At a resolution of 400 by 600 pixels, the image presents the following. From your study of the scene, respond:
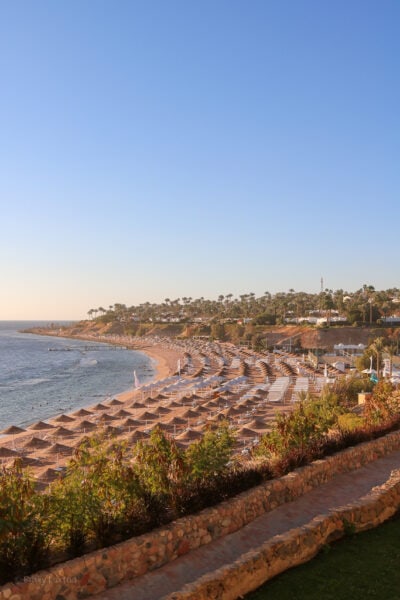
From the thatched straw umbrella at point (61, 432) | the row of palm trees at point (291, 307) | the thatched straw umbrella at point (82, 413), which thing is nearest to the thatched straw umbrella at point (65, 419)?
the thatched straw umbrella at point (82, 413)

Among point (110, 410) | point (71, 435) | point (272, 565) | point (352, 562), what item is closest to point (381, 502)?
point (352, 562)

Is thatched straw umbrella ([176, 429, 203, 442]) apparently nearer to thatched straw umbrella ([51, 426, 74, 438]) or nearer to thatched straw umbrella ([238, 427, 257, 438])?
thatched straw umbrella ([238, 427, 257, 438])

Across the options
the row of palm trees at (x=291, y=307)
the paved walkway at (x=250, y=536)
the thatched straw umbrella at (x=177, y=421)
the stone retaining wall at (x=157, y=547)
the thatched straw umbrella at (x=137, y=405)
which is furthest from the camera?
the row of palm trees at (x=291, y=307)

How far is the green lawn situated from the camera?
7.25m

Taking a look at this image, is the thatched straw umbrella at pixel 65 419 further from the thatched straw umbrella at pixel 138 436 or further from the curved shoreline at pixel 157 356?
the curved shoreline at pixel 157 356

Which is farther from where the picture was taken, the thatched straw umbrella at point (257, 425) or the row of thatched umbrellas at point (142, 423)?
the thatched straw umbrella at point (257, 425)

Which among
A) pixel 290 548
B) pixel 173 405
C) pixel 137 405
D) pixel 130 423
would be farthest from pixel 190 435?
pixel 290 548

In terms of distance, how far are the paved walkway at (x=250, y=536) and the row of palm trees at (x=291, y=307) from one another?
95.3m

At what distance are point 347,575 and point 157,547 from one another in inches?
118

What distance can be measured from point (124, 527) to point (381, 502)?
5012 mm

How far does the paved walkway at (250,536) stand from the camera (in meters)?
7.22

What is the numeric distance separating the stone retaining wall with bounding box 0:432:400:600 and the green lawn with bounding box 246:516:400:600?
515mm

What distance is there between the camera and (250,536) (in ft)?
28.9

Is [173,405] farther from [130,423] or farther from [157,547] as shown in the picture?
[157,547]
